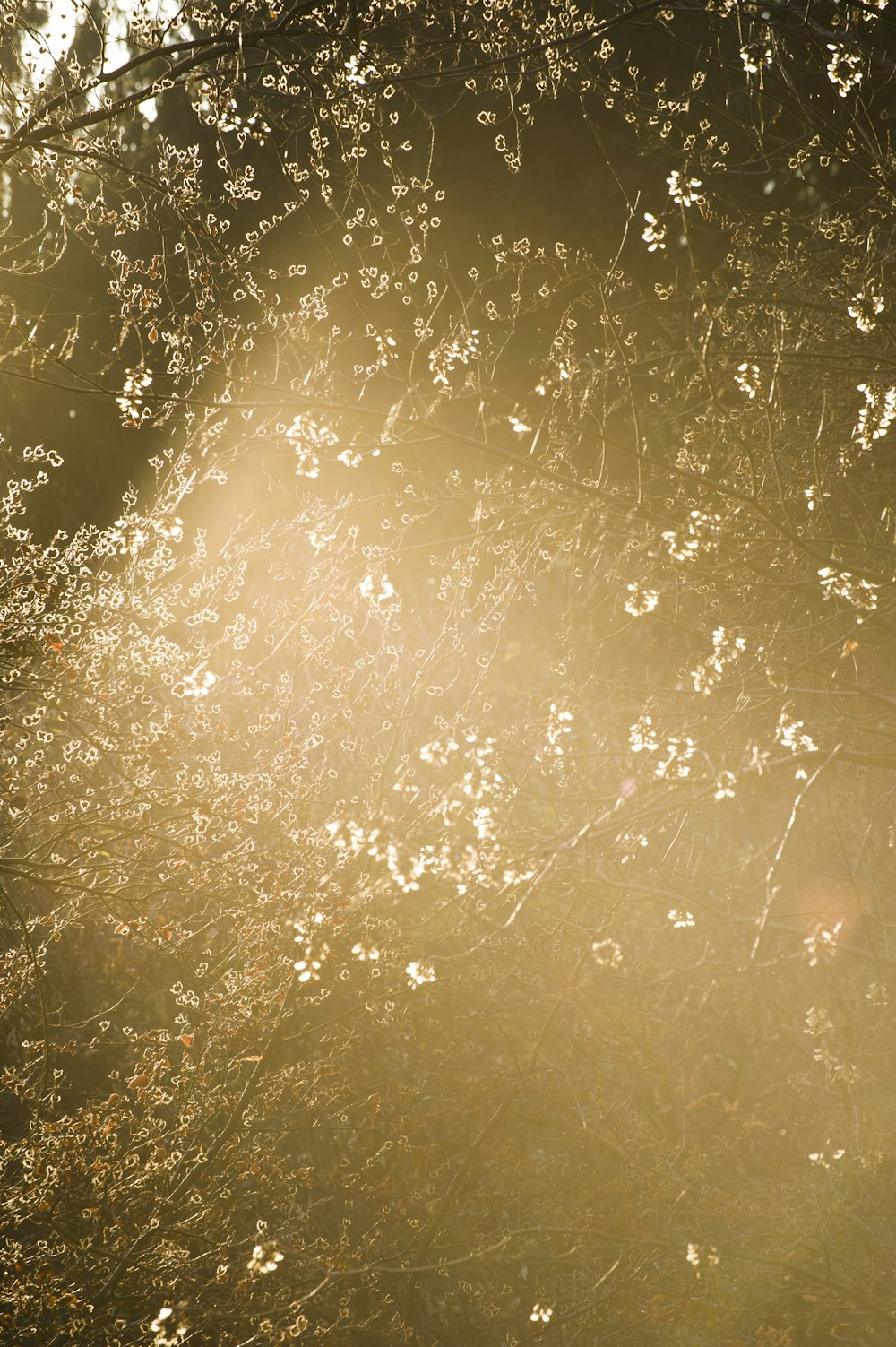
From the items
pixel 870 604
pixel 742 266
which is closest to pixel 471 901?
pixel 870 604

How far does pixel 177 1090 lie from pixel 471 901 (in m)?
2.19

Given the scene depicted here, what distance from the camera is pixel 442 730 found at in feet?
23.0

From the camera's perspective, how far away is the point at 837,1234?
6.50 m

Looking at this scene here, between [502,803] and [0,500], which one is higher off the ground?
[502,803]

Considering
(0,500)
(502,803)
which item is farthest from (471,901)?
(0,500)

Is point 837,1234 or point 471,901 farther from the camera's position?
point 837,1234

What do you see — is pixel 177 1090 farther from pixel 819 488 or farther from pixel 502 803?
pixel 819 488

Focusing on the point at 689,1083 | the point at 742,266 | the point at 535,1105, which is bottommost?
the point at 535,1105

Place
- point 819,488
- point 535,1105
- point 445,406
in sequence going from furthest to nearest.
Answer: point 445,406, point 535,1105, point 819,488

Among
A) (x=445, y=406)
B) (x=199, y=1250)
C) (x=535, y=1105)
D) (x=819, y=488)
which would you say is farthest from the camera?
(x=445, y=406)

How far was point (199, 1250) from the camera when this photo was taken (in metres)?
4.87

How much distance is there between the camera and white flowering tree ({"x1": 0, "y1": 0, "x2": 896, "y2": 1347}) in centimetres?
420

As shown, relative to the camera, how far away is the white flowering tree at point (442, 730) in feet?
13.8

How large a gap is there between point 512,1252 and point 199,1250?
254 cm
